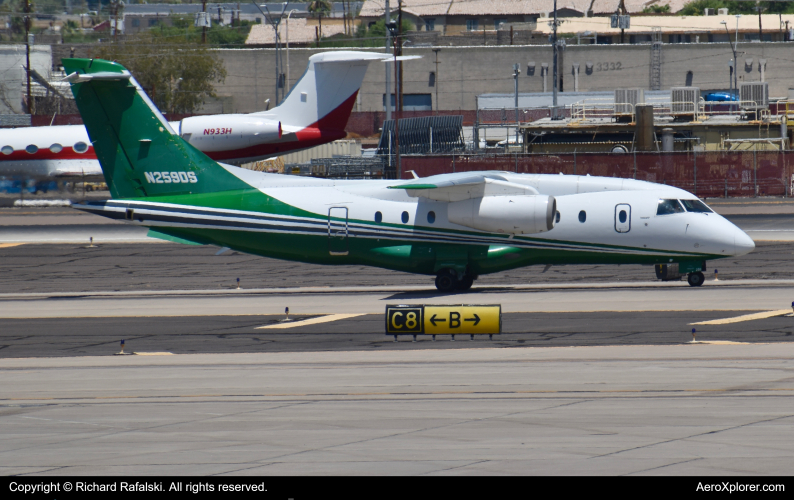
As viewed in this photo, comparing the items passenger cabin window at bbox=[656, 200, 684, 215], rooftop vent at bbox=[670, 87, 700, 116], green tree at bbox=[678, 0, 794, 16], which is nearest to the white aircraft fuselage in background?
passenger cabin window at bbox=[656, 200, 684, 215]

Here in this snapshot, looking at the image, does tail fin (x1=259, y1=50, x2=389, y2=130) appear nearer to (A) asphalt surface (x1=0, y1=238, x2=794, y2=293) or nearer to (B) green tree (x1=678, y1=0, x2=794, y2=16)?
(A) asphalt surface (x1=0, y1=238, x2=794, y2=293)

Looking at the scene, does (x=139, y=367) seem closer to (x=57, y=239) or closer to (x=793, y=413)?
(x=793, y=413)

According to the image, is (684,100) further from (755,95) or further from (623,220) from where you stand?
(623,220)

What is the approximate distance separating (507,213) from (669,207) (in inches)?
185

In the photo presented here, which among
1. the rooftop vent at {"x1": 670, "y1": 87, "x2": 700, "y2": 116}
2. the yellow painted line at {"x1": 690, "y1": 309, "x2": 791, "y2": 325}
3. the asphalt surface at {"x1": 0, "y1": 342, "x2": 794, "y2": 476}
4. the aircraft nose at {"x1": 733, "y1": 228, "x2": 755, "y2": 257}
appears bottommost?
the asphalt surface at {"x1": 0, "y1": 342, "x2": 794, "y2": 476}

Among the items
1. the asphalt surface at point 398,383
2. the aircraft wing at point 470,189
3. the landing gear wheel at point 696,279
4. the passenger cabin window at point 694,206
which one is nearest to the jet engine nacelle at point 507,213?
the aircraft wing at point 470,189

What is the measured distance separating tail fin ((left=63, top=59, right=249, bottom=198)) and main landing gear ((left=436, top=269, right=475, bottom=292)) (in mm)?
6789

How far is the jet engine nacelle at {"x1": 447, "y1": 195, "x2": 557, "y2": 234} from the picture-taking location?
84.7ft

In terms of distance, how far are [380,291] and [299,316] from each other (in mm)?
5311

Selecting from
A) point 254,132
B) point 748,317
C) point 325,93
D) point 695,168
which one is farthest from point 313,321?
point 695,168

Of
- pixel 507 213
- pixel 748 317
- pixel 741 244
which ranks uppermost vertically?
pixel 507 213

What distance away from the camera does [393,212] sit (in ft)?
89.6
